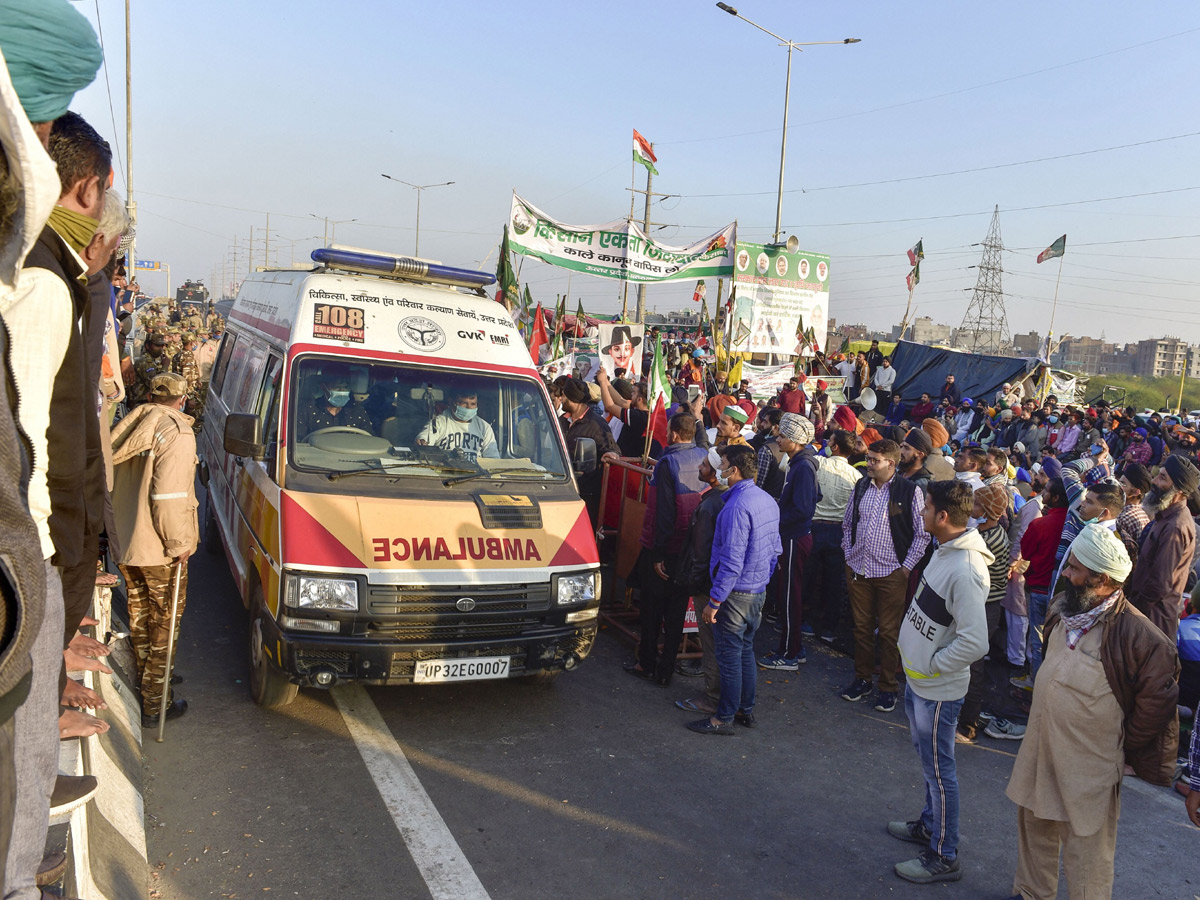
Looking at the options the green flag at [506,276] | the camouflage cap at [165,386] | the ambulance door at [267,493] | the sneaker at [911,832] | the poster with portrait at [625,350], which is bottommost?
the sneaker at [911,832]

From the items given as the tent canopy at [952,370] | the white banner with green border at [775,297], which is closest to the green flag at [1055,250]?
the tent canopy at [952,370]

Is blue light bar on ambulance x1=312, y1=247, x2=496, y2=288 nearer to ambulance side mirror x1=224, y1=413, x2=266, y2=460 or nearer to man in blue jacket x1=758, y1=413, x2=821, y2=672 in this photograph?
ambulance side mirror x1=224, y1=413, x2=266, y2=460

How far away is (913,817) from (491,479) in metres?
3.23

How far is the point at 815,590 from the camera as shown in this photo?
8.03 metres

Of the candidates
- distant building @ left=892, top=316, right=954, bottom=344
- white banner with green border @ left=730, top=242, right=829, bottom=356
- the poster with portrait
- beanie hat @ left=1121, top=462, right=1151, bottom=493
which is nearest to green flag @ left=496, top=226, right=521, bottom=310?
the poster with portrait

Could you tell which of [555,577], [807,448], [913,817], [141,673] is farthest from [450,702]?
[807,448]

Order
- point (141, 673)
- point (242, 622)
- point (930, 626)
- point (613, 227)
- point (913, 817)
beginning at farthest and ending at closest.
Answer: point (613, 227)
point (242, 622)
point (141, 673)
point (913, 817)
point (930, 626)

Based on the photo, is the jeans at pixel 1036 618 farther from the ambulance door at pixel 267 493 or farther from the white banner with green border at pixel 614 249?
the white banner with green border at pixel 614 249

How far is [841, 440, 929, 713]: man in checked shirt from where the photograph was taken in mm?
6465

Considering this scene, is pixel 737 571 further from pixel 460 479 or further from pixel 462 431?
pixel 462 431

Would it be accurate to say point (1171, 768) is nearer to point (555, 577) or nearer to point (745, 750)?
point (745, 750)

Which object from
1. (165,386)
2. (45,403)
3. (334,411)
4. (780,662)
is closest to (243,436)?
(165,386)

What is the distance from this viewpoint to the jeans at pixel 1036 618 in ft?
22.4

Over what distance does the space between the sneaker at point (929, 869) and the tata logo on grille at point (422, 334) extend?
4.27 metres
